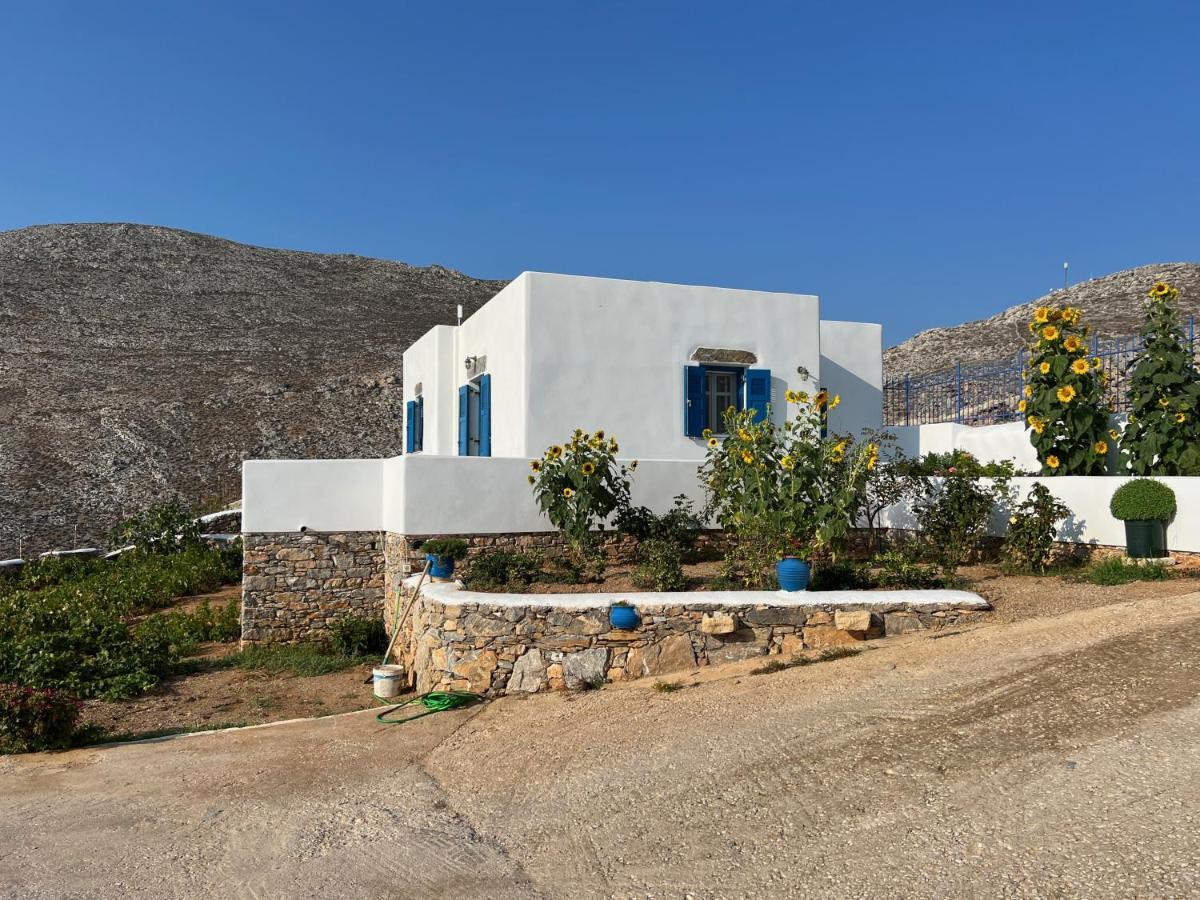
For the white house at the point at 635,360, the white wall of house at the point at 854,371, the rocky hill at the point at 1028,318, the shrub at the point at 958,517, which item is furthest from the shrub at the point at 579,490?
the rocky hill at the point at 1028,318

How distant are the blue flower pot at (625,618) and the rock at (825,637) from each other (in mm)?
1498

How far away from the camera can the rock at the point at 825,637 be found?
8.05 m

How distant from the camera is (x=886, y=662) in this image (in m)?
7.19

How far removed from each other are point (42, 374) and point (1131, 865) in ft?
106

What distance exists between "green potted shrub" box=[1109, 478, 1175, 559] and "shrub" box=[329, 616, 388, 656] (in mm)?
8944

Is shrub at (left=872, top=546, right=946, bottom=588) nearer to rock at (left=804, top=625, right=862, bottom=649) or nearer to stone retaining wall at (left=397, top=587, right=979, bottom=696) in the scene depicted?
stone retaining wall at (left=397, top=587, right=979, bottom=696)

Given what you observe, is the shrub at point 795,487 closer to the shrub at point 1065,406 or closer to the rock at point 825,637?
the rock at point 825,637

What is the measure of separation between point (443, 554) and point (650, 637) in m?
3.58

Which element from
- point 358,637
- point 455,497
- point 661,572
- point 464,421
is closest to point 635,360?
point 455,497

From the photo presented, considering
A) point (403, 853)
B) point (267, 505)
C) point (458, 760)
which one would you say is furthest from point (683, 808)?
point (267, 505)

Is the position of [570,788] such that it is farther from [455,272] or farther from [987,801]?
[455,272]

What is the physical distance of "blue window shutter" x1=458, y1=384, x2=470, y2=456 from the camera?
15.4m

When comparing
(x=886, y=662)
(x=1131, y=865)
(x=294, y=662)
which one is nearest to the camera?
(x=1131, y=865)

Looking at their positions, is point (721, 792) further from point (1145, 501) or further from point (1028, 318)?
point (1028, 318)
